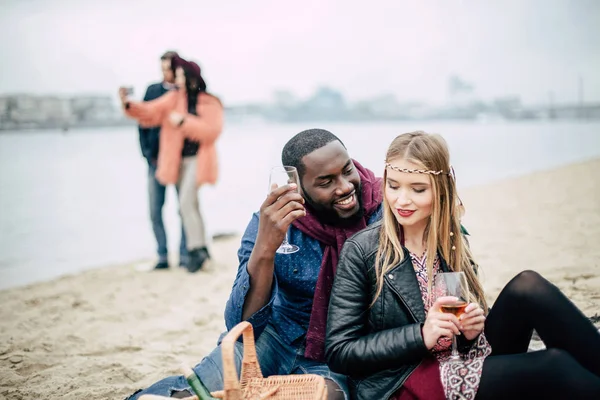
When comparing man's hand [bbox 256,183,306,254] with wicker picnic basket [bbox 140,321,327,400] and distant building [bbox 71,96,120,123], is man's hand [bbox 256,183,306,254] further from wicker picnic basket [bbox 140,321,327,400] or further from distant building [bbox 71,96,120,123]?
distant building [bbox 71,96,120,123]

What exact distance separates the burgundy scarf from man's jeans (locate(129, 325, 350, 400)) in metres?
0.11

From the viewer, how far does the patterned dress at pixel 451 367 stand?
81.5 inches

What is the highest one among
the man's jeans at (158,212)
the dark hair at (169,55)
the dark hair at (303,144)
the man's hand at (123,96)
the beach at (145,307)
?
the dark hair at (169,55)

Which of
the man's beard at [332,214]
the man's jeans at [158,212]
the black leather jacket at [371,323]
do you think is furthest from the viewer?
the man's jeans at [158,212]

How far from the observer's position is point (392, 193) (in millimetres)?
2338

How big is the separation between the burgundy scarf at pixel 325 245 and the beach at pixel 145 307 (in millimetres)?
680

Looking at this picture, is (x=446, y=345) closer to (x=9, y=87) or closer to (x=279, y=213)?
(x=279, y=213)

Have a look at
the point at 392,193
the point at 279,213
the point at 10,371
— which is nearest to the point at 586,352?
the point at 392,193

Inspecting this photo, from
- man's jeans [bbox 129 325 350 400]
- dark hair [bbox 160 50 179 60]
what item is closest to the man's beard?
man's jeans [bbox 129 325 350 400]

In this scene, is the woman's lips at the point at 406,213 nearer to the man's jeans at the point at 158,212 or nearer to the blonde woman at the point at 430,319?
the blonde woman at the point at 430,319

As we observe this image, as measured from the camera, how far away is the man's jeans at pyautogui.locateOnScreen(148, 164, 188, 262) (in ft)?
21.7

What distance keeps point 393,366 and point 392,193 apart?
25.9 inches

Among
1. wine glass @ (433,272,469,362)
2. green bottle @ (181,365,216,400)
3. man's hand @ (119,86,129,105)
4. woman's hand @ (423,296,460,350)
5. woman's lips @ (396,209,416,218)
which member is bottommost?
green bottle @ (181,365,216,400)

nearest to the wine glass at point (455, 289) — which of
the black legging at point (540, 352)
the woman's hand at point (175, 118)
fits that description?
the black legging at point (540, 352)
